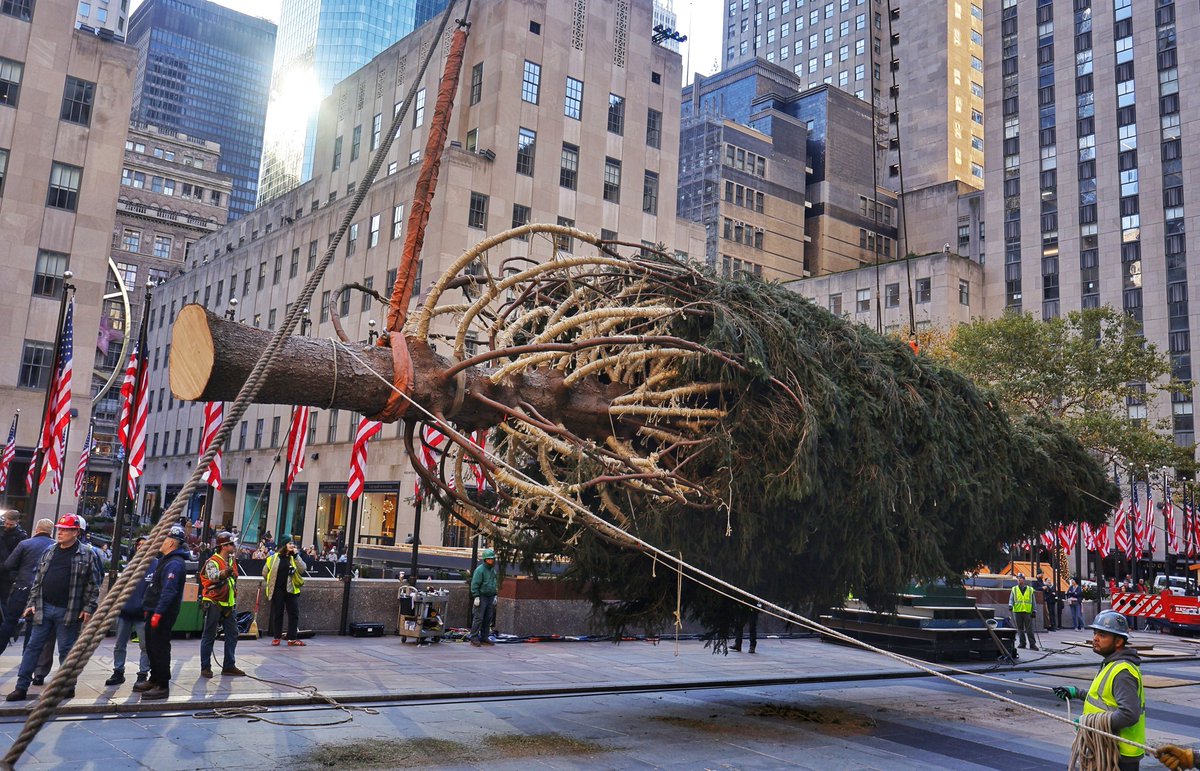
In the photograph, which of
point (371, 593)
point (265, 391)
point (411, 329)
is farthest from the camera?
point (371, 593)

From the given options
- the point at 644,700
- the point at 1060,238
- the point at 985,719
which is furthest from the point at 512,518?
the point at 1060,238

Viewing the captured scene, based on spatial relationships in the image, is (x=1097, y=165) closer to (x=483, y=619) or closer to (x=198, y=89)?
(x=483, y=619)

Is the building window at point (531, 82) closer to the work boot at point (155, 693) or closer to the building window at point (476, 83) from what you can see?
the building window at point (476, 83)

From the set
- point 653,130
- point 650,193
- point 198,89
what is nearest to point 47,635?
point 650,193

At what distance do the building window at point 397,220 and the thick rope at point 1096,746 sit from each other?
144 ft

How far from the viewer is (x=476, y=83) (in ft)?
161

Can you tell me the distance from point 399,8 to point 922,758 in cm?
18065

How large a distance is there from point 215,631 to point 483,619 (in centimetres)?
683

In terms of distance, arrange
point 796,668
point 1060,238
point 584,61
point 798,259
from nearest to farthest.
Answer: point 796,668
point 584,61
point 1060,238
point 798,259

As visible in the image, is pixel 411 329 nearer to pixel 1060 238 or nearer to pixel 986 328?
pixel 986 328

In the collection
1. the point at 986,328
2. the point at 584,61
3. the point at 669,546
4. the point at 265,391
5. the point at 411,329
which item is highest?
the point at 584,61

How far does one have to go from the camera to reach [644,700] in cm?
1401

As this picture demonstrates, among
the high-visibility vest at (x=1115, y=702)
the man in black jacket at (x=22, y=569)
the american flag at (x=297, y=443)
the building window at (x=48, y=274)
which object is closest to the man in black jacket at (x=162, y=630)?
the man in black jacket at (x=22, y=569)

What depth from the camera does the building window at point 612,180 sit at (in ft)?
168
